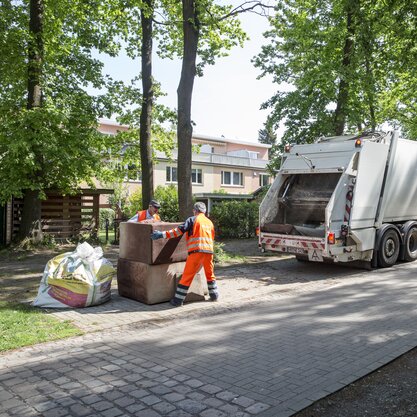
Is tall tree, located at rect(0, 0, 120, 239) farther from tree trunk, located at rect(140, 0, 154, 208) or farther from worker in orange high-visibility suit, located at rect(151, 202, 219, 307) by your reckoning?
worker in orange high-visibility suit, located at rect(151, 202, 219, 307)

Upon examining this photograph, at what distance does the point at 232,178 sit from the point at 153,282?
105ft

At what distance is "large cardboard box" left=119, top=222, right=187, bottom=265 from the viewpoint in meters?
6.56

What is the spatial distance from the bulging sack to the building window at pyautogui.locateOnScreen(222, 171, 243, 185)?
102 ft

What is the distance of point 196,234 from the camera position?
666 cm

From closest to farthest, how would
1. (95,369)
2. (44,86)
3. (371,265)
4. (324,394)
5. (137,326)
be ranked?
1. (324,394)
2. (95,369)
3. (137,326)
4. (371,265)
5. (44,86)

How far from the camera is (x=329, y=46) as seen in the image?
14625mm

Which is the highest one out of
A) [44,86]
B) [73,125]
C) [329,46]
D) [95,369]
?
[329,46]

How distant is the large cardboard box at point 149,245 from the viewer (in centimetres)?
656

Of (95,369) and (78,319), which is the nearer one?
(95,369)

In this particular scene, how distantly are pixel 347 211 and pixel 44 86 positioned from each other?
8.97 m

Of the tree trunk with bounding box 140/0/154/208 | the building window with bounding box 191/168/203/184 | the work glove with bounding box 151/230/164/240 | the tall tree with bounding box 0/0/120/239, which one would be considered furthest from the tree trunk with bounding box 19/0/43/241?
the building window with bounding box 191/168/203/184

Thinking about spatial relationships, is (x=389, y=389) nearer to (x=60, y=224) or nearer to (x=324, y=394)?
(x=324, y=394)

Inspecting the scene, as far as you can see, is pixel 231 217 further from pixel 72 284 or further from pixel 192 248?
pixel 72 284

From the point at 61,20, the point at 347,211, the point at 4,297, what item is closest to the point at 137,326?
the point at 4,297
